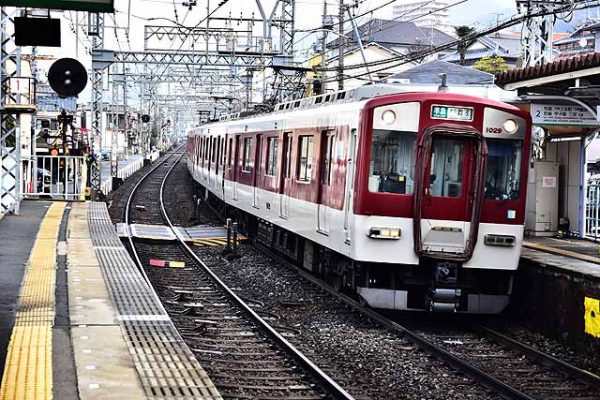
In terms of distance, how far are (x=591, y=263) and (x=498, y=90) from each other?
12.7ft

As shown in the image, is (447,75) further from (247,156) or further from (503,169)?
(503,169)

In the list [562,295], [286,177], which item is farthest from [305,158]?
[562,295]

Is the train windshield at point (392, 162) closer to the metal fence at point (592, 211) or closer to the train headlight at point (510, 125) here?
the train headlight at point (510, 125)

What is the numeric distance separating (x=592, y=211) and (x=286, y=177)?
471 cm

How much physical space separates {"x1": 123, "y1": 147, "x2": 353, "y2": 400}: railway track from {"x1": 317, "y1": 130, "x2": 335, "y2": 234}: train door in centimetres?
147

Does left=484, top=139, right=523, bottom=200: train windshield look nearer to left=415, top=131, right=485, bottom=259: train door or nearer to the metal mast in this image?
left=415, top=131, right=485, bottom=259: train door

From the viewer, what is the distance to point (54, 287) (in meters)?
10.2

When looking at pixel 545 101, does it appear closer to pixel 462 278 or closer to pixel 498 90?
pixel 498 90

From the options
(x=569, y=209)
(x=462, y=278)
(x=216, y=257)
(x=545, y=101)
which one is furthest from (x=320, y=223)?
(x=216, y=257)

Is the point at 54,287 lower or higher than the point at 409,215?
lower

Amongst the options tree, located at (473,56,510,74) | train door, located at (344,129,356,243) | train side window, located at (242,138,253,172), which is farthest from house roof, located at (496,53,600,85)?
tree, located at (473,56,510,74)

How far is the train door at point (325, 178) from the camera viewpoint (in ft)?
36.9

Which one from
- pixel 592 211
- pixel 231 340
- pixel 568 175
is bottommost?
pixel 231 340

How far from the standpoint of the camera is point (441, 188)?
31.8ft
